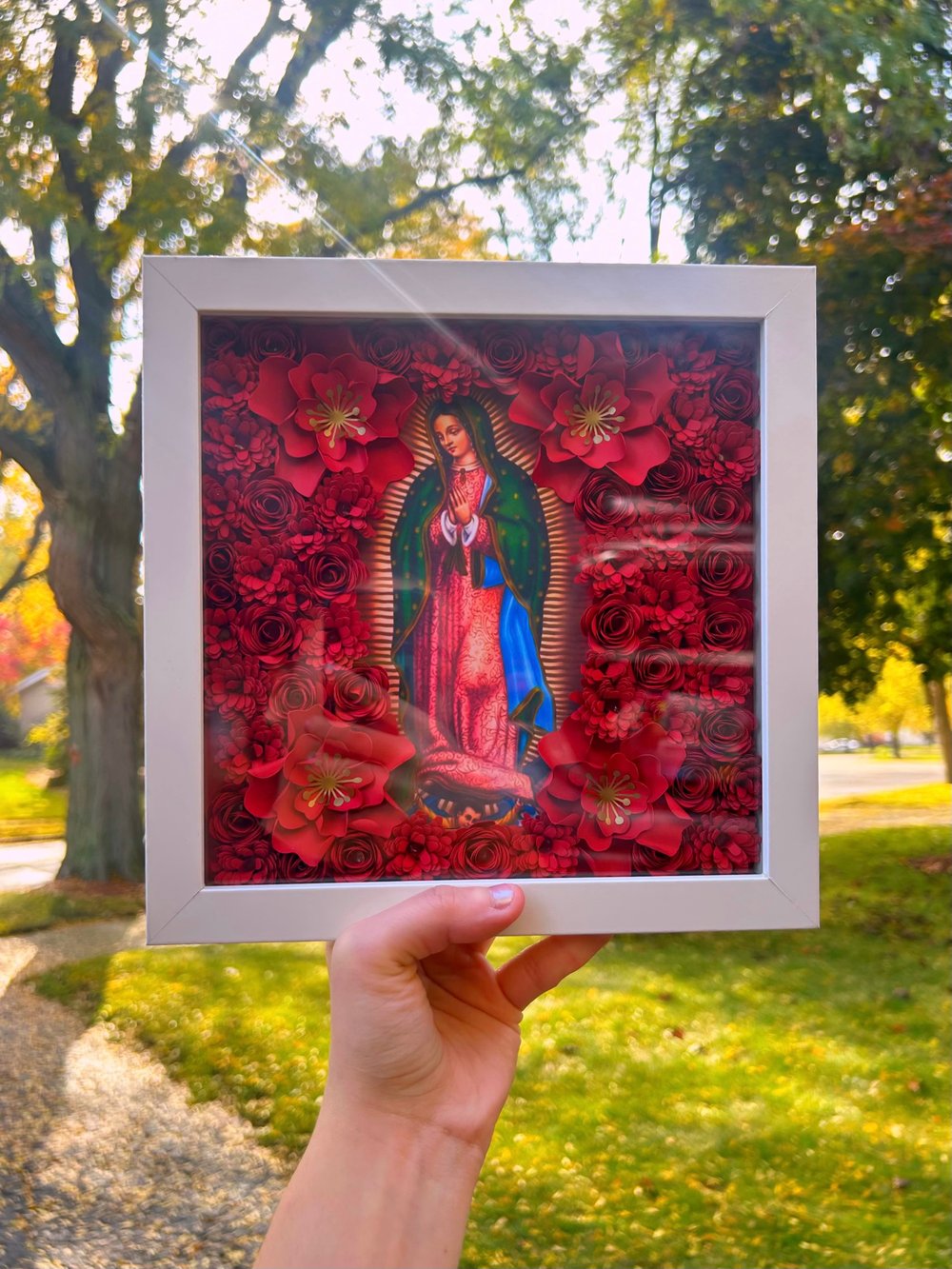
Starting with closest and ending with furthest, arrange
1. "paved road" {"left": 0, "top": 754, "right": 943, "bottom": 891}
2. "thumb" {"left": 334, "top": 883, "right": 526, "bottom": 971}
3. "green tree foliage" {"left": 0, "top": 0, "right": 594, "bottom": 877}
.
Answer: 1. "thumb" {"left": 334, "top": 883, "right": 526, "bottom": 971}
2. "green tree foliage" {"left": 0, "top": 0, "right": 594, "bottom": 877}
3. "paved road" {"left": 0, "top": 754, "right": 943, "bottom": 891}

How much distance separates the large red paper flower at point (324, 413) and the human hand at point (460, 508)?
61 millimetres

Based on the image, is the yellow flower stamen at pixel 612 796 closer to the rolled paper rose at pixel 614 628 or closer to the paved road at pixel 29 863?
the rolled paper rose at pixel 614 628

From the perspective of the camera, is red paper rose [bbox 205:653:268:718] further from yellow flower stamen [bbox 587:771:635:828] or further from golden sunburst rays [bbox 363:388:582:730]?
yellow flower stamen [bbox 587:771:635:828]

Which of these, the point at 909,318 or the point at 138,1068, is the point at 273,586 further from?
the point at 909,318

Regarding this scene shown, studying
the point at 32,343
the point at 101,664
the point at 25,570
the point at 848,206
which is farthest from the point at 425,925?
the point at 848,206

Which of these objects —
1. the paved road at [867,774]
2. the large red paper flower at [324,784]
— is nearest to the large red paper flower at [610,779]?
the large red paper flower at [324,784]

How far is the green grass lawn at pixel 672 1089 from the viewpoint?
1102mm

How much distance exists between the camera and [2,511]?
113 centimetres

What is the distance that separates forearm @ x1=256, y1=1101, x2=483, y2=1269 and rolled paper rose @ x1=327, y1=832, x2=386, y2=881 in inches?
7.5

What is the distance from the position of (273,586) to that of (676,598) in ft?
1.08

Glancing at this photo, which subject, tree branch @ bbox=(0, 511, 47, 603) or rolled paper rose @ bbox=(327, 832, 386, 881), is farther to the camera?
tree branch @ bbox=(0, 511, 47, 603)

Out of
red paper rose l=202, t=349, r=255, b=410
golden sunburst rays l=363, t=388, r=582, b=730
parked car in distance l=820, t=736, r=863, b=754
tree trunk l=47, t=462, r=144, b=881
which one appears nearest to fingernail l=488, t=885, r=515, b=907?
golden sunburst rays l=363, t=388, r=582, b=730

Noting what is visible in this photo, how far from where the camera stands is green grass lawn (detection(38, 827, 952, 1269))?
1102 mm

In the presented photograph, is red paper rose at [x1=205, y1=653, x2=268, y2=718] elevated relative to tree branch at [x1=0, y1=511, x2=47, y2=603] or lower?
lower
